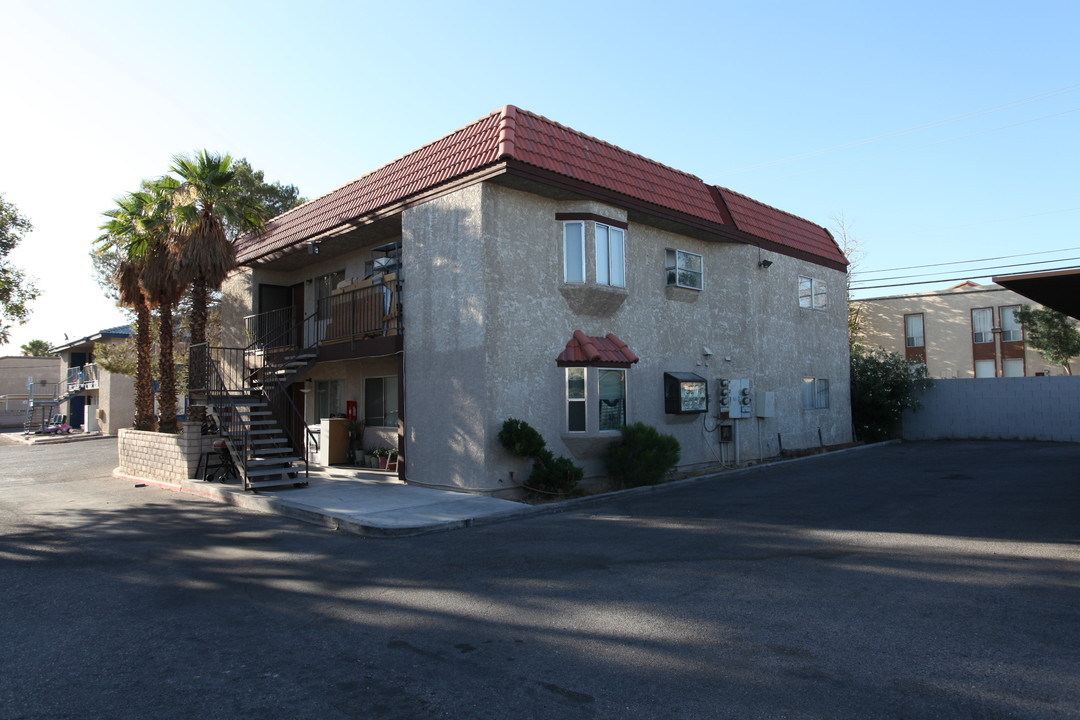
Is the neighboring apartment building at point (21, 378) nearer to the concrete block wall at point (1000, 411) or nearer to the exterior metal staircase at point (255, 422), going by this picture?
the exterior metal staircase at point (255, 422)

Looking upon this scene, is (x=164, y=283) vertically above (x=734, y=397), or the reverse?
(x=164, y=283)

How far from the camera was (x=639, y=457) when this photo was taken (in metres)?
14.1

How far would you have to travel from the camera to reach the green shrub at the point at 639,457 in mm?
14102

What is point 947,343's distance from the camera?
4075 cm

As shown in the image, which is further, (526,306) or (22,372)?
(22,372)

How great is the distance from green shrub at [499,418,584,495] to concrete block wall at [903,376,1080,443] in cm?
1742

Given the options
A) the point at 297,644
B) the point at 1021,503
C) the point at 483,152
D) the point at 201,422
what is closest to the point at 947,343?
the point at 1021,503

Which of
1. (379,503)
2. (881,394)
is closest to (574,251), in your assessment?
(379,503)

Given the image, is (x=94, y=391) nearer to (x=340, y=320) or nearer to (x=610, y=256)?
(x=340, y=320)

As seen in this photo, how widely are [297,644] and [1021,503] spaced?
11129 mm

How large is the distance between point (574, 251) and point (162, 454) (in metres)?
10.8

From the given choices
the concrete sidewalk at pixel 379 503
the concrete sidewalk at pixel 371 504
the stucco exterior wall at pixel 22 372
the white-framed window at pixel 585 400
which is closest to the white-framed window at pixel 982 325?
the concrete sidewalk at pixel 379 503

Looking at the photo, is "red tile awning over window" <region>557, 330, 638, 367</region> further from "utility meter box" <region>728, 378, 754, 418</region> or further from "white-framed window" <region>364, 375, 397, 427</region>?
"white-framed window" <region>364, 375, 397, 427</region>

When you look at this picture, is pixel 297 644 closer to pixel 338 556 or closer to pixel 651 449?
pixel 338 556
